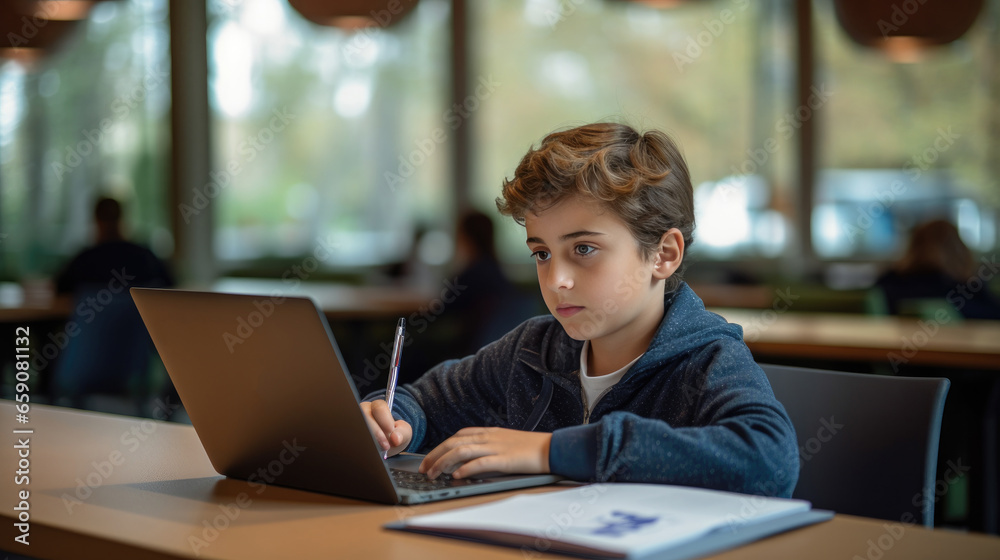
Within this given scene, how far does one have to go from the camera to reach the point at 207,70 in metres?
8.10

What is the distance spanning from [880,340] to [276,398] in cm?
251

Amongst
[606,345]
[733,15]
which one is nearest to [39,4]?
[733,15]

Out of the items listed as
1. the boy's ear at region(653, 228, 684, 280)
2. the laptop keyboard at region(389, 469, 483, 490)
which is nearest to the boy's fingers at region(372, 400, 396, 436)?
the laptop keyboard at region(389, 469, 483, 490)

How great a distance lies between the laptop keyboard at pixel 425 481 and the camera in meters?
1.09

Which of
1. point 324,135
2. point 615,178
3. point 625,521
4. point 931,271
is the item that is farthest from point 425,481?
point 324,135

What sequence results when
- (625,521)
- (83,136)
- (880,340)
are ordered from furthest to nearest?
1. (83,136)
2. (880,340)
3. (625,521)

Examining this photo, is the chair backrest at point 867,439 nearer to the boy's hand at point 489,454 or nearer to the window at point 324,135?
the boy's hand at point 489,454

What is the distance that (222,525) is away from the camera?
97cm

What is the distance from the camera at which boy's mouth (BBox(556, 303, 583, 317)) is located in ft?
4.32

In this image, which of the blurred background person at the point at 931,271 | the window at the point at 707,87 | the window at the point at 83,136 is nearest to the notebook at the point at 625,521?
the blurred background person at the point at 931,271

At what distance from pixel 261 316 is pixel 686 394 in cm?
54

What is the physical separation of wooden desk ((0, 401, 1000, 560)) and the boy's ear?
1.34 ft

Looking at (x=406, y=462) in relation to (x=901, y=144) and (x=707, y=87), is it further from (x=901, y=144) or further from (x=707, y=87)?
(x=707, y=87)

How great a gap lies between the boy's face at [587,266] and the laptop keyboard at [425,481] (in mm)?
275
